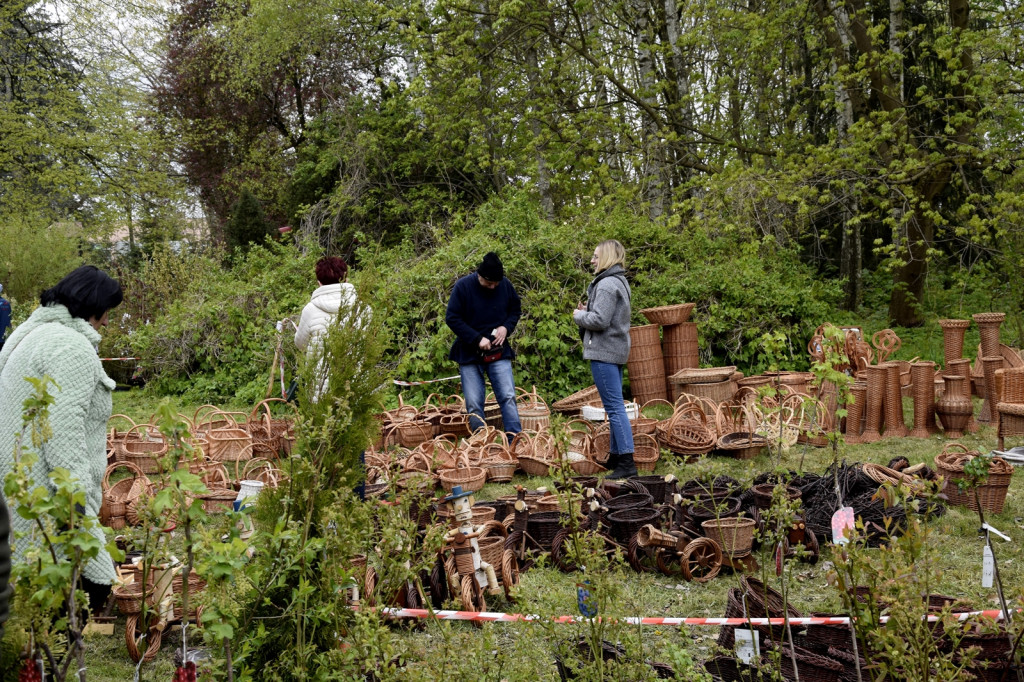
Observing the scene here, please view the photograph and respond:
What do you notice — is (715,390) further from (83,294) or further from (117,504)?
(83,294)

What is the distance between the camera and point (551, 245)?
10758mm

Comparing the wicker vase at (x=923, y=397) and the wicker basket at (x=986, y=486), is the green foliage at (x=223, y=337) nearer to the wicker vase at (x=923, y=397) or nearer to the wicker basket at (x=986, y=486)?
the wicker vase at (x=923, y=397)

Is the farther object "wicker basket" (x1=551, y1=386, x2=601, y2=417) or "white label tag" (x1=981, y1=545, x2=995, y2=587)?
"wicker basket" (x1=551, y1=386, x2=601, y2=417)

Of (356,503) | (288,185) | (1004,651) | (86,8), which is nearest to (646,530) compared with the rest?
(1004,651)

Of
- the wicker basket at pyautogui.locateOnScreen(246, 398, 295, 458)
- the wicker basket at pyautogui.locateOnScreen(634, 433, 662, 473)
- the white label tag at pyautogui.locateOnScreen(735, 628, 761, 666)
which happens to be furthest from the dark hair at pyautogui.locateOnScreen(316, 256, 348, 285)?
the white label tag at pyautogui.locateOnScreen(735, 628, 761, 666)

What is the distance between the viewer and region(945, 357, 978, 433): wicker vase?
7.25 metres

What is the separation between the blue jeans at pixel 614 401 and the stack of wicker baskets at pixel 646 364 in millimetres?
3065

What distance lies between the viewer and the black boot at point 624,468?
20.6 feet

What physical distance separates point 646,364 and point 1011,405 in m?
3.84

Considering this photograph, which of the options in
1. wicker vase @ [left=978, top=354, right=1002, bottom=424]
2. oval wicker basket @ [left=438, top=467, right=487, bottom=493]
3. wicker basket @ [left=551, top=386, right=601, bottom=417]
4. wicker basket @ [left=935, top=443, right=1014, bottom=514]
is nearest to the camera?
wicker basket @ [left=935, top=443, right=1014, bottom=514]

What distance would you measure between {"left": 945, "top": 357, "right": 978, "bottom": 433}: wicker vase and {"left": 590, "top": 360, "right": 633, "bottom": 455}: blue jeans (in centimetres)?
327

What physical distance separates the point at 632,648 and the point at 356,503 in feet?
3.41

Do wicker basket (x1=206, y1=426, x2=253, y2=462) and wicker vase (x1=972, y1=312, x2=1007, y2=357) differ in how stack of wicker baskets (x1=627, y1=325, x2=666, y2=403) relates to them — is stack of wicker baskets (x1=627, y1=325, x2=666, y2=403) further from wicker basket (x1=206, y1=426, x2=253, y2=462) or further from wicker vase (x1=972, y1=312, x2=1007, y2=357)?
wicker basket (x1=206, y1=426, x2=253, y2=462)

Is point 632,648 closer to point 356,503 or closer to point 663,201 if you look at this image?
point 356,503
